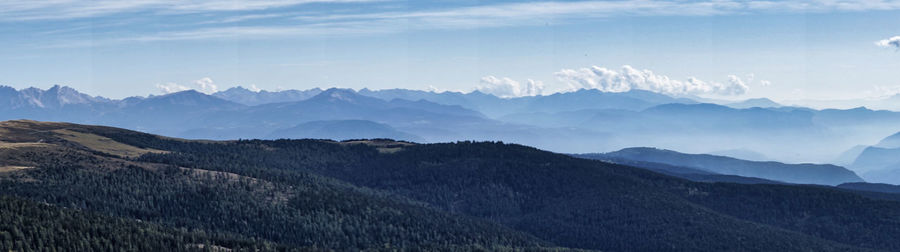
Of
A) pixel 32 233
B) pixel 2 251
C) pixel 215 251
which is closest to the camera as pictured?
pixel 2 251

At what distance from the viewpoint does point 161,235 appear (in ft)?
654

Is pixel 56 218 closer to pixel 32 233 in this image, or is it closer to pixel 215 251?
pixel 32 233

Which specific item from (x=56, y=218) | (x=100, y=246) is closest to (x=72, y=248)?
(x=100, y=246)

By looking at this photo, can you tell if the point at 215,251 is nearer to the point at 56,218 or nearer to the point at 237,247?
the point at 237,247

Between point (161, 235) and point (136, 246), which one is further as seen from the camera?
point (161, 235)

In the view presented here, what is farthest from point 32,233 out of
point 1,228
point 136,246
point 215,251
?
point 215,251

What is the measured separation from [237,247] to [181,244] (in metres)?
12.4

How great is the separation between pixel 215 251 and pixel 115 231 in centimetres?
2274

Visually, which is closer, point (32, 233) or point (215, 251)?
point (32, 233)

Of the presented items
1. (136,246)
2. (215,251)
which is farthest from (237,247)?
(136,246)

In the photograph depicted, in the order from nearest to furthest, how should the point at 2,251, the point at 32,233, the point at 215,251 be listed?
the point at 2,251, the point at 32,233, the point at 215,251

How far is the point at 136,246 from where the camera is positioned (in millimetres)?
185625

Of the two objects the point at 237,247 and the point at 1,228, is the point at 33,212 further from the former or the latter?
the point at 237,247

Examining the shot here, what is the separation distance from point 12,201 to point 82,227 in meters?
22.5
